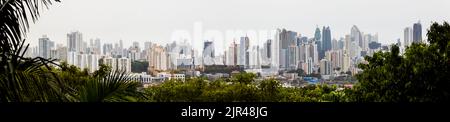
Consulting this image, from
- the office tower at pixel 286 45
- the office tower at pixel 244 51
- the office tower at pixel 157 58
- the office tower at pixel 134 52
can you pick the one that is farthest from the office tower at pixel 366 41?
the office tower at pixel 134 52

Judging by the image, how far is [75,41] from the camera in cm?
642

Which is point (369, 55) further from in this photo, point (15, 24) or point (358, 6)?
point (15, 24)

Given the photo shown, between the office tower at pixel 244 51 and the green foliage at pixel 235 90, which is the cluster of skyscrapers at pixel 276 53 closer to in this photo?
the office tower at pixel 244 51

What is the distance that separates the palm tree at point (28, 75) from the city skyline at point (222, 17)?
6.26 feet

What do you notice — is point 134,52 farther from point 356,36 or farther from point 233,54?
point 356,36

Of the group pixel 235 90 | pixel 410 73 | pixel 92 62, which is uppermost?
pixel 92 62

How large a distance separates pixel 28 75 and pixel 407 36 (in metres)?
6.48

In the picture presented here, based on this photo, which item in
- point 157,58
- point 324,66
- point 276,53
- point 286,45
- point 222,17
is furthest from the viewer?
point 286,45

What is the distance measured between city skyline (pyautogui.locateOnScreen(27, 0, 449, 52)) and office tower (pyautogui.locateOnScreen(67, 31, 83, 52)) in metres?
0.15

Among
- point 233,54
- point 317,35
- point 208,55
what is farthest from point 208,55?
point 317,35

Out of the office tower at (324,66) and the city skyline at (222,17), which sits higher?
the city skyline at (222,17)

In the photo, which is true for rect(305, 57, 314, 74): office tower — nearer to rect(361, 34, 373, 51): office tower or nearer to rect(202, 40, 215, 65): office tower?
rect(361, 34, 373, 51): office tower

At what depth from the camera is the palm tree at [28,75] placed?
6.42ft
